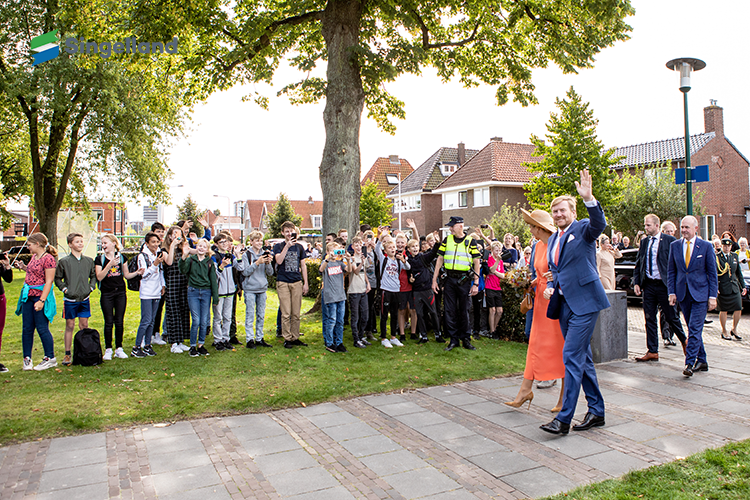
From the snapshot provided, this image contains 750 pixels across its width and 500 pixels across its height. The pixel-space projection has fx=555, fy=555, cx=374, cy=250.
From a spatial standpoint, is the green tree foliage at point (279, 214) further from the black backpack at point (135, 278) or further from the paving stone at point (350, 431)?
the paving stone at point (350, 431)

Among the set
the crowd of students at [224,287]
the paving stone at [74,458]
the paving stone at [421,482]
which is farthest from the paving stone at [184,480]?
the crowd of students at [224,287]

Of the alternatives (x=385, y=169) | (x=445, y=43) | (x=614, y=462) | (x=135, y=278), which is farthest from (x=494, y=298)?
(x=385, y=169)

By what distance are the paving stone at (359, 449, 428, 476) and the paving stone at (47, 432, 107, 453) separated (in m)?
2.30

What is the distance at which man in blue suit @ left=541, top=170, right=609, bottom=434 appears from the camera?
4941mm

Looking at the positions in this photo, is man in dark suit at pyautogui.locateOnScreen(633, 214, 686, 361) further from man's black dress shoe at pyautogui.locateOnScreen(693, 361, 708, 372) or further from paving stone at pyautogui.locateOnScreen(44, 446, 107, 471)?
paving stone at pyautogui.locateOnScreen(44, 446, 107, 471)

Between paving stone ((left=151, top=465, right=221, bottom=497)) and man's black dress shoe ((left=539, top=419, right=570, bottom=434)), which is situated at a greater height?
paving stone ((left=151, top=465, right=221, bottom=497))

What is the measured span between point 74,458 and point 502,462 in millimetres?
3374

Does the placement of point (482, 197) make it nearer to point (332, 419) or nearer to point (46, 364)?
point (46, 364)

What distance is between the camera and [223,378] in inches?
272

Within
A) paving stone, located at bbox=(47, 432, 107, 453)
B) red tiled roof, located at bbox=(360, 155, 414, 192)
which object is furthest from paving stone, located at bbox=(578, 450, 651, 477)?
red tiled roof, located at bbox=(360, 155, 414, 192)

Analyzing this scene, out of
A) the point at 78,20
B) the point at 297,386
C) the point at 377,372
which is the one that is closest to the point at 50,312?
the point at 297,386

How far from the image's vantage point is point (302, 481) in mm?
3955

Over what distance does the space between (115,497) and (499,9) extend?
490 inches

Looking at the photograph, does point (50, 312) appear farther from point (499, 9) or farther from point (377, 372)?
point (499, 9)
